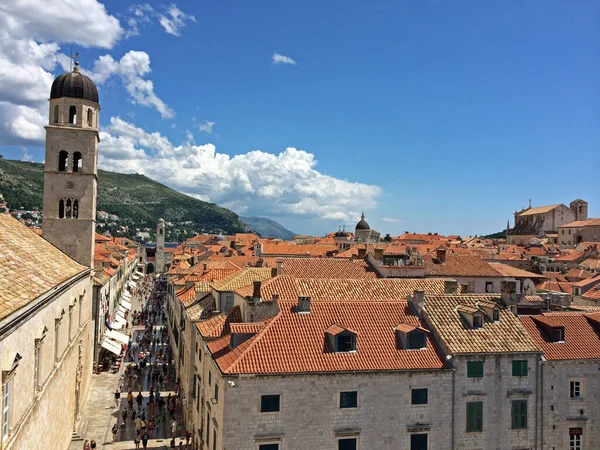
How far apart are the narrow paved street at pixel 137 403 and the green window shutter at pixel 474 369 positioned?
1660 centimetres

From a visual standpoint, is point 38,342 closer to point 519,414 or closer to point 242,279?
point 242,279

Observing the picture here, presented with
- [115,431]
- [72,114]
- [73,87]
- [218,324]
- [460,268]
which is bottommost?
[115,431]

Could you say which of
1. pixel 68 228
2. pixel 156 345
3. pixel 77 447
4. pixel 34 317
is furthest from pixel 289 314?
pixel 156 345

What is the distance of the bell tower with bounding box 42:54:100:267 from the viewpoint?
33.5 metres

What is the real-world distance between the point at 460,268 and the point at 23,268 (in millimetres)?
37619

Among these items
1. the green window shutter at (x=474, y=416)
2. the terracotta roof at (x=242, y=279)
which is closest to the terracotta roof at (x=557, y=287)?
the terracotta roof at (x=242, y=279)

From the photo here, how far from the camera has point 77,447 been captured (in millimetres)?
27906

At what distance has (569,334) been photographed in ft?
79.1

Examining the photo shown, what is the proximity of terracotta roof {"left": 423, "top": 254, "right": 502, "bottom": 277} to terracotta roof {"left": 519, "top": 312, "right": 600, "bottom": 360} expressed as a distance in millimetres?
19893

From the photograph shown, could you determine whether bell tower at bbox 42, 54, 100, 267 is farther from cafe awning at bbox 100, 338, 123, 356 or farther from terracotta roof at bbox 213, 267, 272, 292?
cafe awning at bbox 100, 338, 123, 356

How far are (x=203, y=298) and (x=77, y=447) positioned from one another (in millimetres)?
11384

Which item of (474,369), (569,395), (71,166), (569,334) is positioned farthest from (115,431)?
(569,334)

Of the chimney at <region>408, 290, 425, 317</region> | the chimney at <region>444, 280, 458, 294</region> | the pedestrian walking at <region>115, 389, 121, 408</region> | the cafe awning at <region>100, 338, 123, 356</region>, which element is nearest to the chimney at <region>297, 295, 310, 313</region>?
the chimney at <region>408, 290, 425, 317</region>

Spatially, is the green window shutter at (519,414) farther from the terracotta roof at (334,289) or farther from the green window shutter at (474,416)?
the terracotta roof at (334,289)
